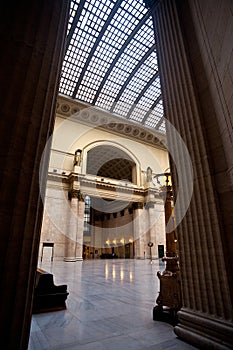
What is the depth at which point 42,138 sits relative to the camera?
1721 millimetres

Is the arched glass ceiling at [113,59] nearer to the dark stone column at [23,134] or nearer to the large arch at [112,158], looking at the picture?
the large arch at [112,158]

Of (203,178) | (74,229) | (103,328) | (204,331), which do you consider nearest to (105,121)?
(74,229)

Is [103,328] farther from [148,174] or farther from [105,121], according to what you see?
[148,174]

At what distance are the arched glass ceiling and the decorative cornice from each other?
23.7 inches

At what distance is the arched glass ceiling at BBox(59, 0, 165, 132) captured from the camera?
44.2 feet

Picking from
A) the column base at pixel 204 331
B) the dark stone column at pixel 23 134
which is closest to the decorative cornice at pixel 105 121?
the dark stone column at pixel 23 134

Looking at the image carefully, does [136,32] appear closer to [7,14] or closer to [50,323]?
[7,14]

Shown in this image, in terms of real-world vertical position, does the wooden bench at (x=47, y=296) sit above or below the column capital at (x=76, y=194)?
below

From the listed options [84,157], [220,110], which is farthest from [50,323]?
[84,157]

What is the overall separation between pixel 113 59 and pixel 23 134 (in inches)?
684

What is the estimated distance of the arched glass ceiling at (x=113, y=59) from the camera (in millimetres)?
13477

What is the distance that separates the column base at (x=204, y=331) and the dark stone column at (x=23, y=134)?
156cm

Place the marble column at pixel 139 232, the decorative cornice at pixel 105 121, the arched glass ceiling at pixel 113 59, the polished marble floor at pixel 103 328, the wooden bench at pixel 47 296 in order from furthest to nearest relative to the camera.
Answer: the marble column at pixel 139 232
the decorative cornice at pixel 105 121
the arched glass ceiling at pixel 113 59
the wooden bench at pixel 47 296
the polished marble floor at pixel 103 328

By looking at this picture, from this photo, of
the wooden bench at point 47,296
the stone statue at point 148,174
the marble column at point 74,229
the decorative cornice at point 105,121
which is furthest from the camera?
the stone statue at point 148,174
